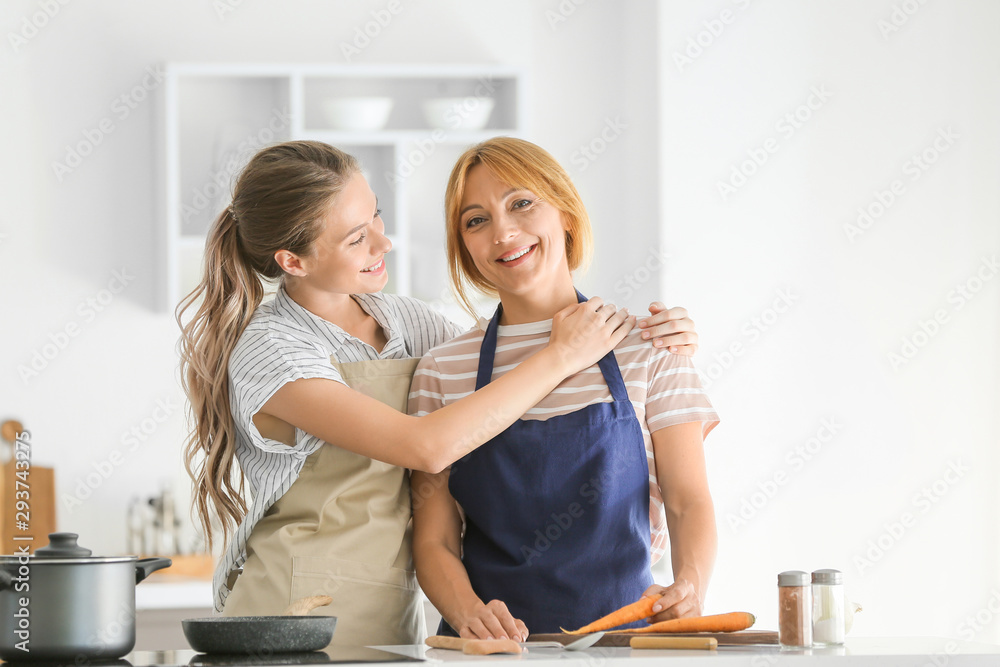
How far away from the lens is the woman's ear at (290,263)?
5.90ft

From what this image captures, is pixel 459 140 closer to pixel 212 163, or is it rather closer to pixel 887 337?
pixel 212 163

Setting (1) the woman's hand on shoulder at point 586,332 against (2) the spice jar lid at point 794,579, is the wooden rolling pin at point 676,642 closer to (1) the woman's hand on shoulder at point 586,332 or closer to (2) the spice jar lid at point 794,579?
(2) the spice jar lid at point 794,579

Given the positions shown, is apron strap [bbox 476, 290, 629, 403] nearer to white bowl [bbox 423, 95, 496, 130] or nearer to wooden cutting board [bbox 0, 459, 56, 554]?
white bowl [bbox 423, 95, 496, 130]

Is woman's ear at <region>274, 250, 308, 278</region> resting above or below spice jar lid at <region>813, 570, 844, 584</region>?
above

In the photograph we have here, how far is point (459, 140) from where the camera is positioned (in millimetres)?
3566

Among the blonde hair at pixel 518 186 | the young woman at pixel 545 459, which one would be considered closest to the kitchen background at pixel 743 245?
the blonde hair at pixel 518 186

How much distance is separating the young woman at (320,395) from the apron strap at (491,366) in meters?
0.04

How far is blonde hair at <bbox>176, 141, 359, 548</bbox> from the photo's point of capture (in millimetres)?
1774

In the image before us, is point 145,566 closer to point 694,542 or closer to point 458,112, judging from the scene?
point 694,542

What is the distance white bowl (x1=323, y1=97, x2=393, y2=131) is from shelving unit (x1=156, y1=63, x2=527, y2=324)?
0.03 m

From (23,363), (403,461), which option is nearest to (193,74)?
(23,363)

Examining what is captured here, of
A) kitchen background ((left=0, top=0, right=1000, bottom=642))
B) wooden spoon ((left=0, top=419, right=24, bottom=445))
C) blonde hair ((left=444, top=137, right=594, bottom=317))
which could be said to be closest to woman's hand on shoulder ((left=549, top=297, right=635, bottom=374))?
blonde hair ((left=444, top=137, right=594, bottom=317))

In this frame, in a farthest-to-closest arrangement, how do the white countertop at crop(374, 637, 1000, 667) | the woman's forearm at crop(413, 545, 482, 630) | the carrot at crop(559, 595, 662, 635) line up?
1. the woman's forearm at crop(413, 545, 482, 630)
2. the carrot at crop(559, 595, 662, 635)
3. the white countertop at crop(374, 637, 1000, 667)

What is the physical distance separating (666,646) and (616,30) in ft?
→ 10.3
